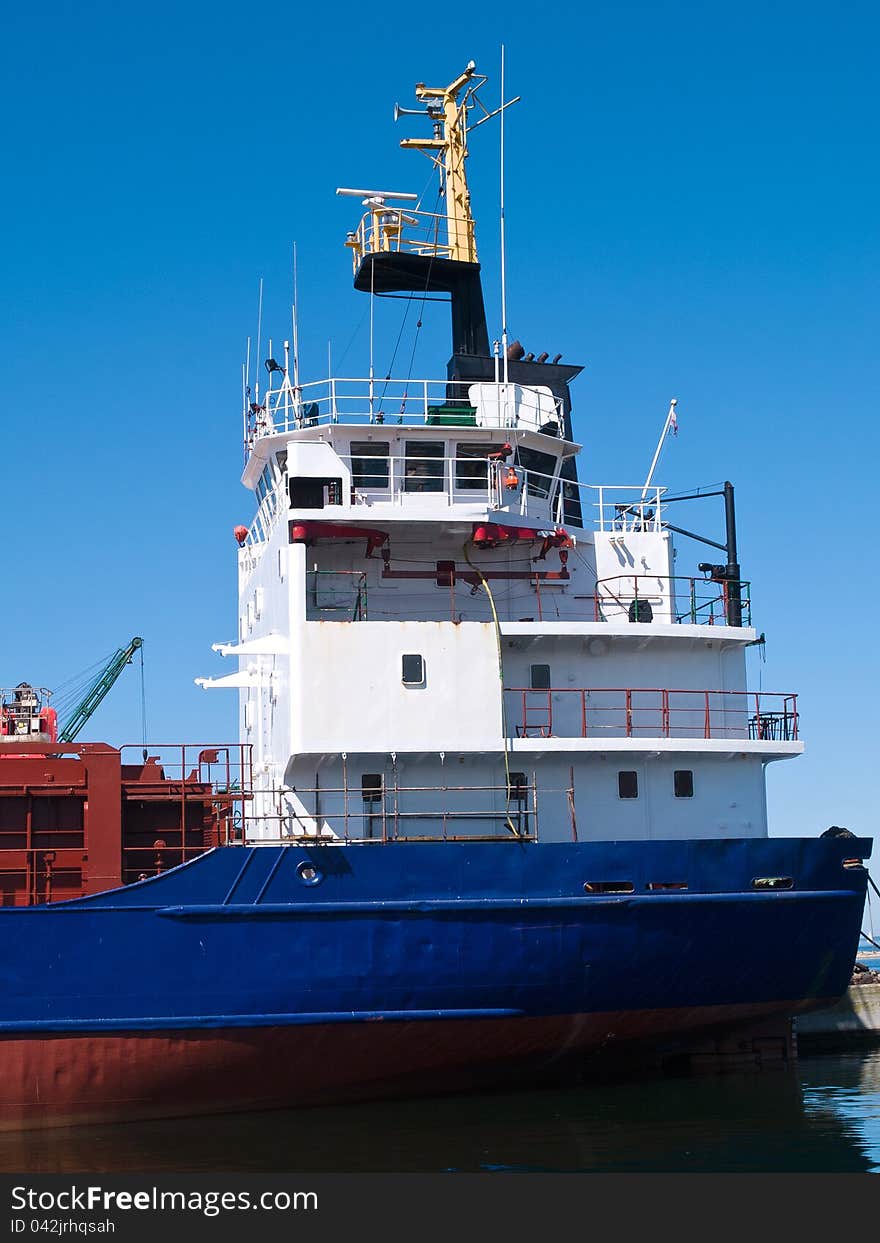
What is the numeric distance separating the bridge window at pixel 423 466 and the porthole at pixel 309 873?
225 inches

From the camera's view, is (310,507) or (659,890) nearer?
(659,890)

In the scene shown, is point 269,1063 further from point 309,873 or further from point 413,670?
point 413,670

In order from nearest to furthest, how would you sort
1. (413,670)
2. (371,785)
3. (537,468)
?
(413,670) < (371,785) < (537,468)

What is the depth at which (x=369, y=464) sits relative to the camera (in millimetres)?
20734

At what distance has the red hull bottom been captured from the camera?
56.5 ft

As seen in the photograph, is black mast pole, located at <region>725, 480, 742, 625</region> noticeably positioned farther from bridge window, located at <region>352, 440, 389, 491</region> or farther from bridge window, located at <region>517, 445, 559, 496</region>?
bridge window, located at <region>352, 440, 389, 491</region>

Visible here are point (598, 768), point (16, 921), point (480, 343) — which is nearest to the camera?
point (16, 921)

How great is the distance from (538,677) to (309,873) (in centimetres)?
435

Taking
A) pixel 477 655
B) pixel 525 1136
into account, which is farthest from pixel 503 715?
pixel 525 1136

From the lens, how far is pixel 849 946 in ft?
63.9

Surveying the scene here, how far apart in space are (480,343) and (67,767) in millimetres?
9241

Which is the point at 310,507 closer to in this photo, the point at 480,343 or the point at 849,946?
the point at 480,343

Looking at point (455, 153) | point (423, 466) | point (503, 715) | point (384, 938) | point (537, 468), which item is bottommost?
point (384, 938)

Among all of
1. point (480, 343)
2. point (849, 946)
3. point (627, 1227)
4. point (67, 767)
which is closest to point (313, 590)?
point (67, 767)
